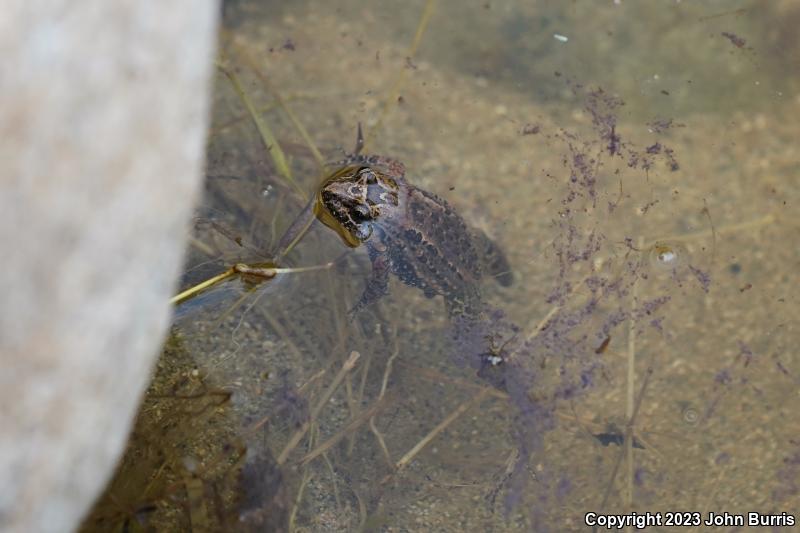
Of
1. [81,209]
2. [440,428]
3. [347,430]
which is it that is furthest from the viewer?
[440,428]

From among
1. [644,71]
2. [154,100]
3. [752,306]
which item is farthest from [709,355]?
[154,100]

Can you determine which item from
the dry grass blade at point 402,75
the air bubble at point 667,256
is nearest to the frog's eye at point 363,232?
the dry grass blade at point 402,75

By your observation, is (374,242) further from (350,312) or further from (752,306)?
(752,306)

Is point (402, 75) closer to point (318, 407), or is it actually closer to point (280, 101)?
point (280, 101)

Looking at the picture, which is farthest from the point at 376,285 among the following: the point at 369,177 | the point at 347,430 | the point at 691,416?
the point at 691,416

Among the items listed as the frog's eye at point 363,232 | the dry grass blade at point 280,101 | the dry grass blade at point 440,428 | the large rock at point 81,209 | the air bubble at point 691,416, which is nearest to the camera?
the large rock at point 81,209

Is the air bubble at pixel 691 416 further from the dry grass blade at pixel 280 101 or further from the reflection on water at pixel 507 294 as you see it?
the dry grass blade at pixel 280 101

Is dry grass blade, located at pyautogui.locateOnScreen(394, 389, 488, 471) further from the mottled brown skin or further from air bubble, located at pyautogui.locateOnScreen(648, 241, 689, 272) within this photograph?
air bubble, located at pyautogui.locateOnScreen(648, 241, 689, 272)
